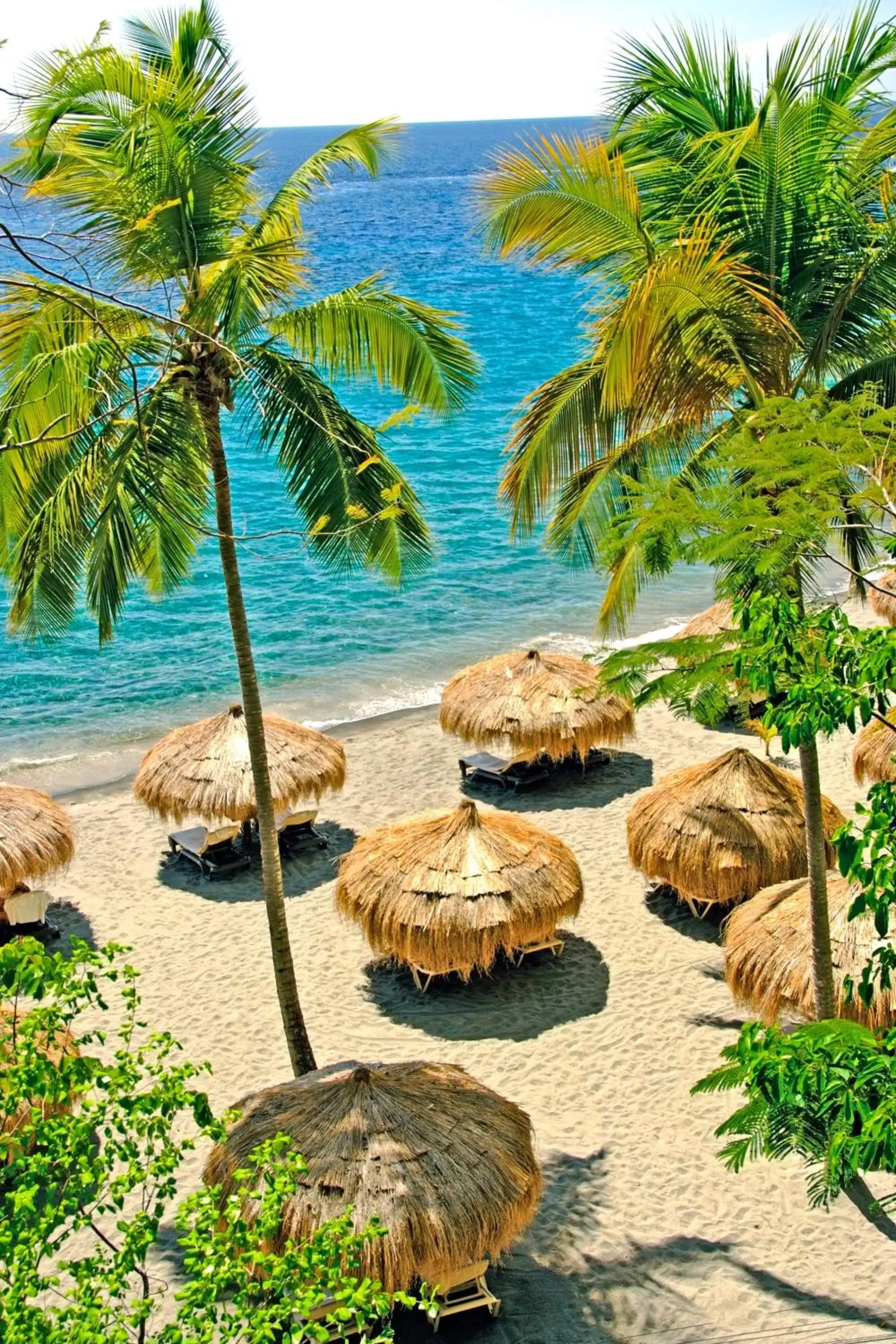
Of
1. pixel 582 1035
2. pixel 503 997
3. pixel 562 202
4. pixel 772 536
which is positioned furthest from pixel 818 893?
pixel 562 202

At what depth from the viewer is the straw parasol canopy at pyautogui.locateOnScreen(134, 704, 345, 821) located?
14.8m

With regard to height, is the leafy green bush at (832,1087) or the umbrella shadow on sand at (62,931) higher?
the leafy green bush at (832,1087)

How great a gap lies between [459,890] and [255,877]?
11.9 feet

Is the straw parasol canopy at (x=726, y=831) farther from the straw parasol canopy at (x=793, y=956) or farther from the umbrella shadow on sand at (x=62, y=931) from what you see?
the umbrella shadow on sand at (x=62, y=931)

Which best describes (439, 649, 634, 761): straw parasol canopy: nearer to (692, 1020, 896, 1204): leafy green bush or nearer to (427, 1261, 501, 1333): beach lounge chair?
(427, 1261, 501, 1333): beach lounge chair

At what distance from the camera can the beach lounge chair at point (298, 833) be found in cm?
1535

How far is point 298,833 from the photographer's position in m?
15.6

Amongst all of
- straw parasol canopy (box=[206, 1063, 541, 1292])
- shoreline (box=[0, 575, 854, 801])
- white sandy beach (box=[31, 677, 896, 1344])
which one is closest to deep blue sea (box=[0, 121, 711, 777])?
shoreline (box=[0, 575, 854, 801])

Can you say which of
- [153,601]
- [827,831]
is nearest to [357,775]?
[827,831]

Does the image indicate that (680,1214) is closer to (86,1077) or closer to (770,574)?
(770,574)

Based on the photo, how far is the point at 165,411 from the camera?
28.8ft

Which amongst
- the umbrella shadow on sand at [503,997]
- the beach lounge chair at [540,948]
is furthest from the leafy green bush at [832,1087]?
the beach lounge chair at [540,948]

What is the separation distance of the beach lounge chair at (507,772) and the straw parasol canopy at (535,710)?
0.21 m

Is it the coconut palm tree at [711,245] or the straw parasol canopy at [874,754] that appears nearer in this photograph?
the coconut palm tree at [711,245]
